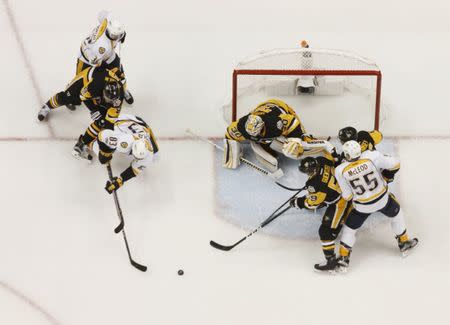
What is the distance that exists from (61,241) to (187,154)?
3.06 ft

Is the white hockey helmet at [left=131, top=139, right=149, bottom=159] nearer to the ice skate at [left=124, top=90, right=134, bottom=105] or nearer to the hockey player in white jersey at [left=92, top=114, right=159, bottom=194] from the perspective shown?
the hockey player in white jersey at [left=92, top=114, right=159, bottom=194]

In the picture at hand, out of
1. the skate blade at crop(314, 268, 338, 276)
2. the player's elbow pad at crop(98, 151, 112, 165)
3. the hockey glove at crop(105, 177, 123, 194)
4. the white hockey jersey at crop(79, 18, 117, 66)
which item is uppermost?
the white hockey jersey at crop(79, 18, 117, 66)

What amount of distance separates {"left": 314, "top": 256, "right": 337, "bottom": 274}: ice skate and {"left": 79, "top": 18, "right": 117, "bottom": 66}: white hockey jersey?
1702 mm

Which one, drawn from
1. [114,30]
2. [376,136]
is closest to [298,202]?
[376,136]

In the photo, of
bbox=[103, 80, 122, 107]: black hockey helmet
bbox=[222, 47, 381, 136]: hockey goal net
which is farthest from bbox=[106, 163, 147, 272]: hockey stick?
bbox=[222, 47, 381, 136]: hockey goal net

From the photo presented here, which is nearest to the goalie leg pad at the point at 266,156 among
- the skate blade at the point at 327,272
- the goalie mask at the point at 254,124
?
the goalie mask at the point at 254,124

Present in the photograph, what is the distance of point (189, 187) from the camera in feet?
17.7

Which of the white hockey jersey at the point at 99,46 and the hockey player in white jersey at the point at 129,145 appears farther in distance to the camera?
the white hockey jersey at the point at 99,46

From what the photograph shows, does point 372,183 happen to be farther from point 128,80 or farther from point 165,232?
point 128,80

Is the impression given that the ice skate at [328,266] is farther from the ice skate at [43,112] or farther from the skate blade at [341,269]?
the ice skate at [43,112]

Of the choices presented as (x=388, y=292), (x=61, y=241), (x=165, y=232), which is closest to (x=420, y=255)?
(x=388, y=292)

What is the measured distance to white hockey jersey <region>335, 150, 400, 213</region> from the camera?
15.5 ft

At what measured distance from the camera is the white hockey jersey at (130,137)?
501 cm

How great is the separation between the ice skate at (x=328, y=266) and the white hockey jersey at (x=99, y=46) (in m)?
1.70
